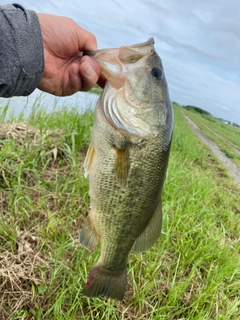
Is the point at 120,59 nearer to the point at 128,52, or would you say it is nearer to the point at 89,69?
the point at 128,52

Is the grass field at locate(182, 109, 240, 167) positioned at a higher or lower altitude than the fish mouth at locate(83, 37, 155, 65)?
lower

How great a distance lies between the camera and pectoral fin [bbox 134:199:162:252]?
2.16 m

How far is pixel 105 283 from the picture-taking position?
85.0 inches

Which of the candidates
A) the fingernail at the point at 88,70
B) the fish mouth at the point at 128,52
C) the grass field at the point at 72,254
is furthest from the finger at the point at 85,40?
the grass field at the point at 72,254

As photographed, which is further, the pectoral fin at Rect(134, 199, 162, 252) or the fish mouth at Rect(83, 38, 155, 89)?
the pectoral fin at Rect(134, 199, 162, 252)

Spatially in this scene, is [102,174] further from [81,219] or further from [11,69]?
[81,219]

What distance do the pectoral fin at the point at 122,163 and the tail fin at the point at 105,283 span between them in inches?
22.5

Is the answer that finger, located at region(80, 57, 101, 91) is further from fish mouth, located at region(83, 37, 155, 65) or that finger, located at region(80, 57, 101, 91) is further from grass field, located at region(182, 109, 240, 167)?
grass field, located at region(182, 109, 240, 167)

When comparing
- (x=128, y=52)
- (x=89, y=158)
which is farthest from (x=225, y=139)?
(x=89, y=158)

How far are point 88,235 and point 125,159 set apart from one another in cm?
48

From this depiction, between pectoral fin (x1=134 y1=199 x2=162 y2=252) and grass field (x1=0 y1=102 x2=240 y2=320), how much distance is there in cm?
82

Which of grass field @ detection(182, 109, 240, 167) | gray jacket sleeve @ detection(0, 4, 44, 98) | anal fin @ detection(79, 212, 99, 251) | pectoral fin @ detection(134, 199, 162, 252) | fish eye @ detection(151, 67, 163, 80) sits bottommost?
grass field @ detection(182, 109, 240, 167)

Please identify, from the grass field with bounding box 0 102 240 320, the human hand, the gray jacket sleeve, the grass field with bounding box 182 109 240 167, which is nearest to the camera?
the gray jacket sleeve

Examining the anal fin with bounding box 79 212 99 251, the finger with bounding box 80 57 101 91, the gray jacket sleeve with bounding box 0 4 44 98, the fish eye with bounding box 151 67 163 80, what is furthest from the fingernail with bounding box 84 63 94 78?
the anal fin with bounding box 79 212 99 251
